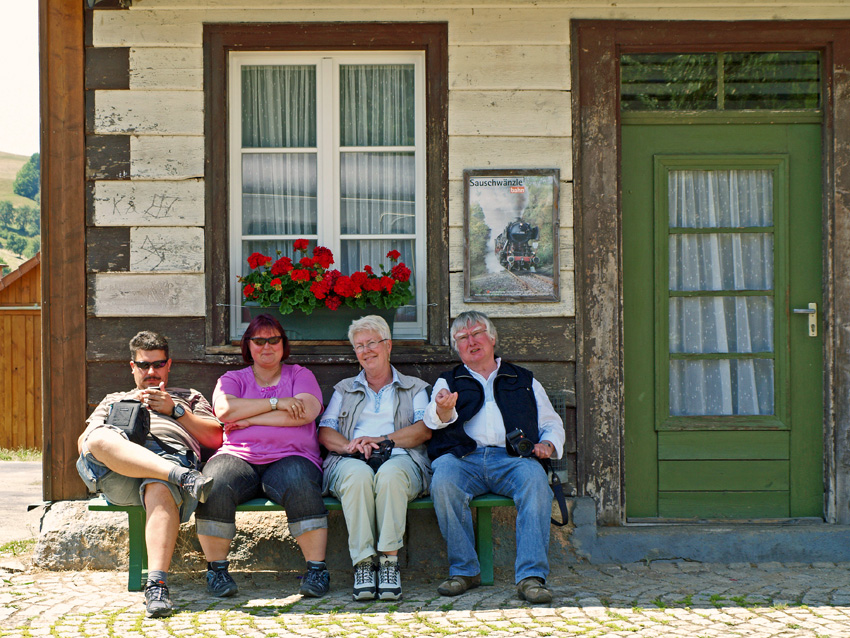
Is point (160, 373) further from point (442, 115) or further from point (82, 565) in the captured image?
point (442, 115)

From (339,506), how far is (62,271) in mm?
1864

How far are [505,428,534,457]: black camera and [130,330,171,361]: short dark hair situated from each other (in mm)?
1605

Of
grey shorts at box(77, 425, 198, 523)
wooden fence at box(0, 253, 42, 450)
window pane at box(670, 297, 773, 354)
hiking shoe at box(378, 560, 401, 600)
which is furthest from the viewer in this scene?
wooden fence at box(0, 253, 42, 450)

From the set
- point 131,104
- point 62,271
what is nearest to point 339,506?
point 62,271

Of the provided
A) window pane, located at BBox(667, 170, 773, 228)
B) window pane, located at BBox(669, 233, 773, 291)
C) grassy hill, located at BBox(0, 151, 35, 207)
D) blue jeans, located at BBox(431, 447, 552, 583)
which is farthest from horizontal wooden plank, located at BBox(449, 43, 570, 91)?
grassy hill, located at BBox(0, 151, 35, 207)

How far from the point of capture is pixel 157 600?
341cm

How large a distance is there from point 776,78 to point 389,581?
311 centimetres

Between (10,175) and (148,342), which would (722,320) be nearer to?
(148,342)

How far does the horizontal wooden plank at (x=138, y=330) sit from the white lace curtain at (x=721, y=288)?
2401mm

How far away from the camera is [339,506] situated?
12.4ft

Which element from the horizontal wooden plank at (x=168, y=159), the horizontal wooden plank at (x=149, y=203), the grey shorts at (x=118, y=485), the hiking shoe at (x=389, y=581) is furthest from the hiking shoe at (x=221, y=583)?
the horizontal wooden plank at (x=168, y=159)

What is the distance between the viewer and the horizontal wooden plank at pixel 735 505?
4.49m

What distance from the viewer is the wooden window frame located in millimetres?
4422

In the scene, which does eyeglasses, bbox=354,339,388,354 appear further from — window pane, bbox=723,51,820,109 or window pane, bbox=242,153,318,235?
window pane, bbox=723,51,820,109
